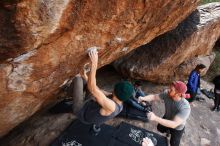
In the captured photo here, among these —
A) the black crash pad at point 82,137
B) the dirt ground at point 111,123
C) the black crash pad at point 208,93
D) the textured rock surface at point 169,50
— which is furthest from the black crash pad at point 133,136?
the black crash pad at point 208,93

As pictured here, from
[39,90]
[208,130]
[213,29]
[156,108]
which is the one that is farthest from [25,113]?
[213,29]

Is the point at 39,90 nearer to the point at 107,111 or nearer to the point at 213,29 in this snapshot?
the point at 107,111

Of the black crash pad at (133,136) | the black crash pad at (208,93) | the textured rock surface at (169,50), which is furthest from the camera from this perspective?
the black crash pad at (208,93)

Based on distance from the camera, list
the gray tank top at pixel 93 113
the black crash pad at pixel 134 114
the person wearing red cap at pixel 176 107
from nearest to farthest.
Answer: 1. the gray tank top at pixel 93 113
2. the person wearing red cap at pixel 176 107
3. the black crash pad at pixel 134 114

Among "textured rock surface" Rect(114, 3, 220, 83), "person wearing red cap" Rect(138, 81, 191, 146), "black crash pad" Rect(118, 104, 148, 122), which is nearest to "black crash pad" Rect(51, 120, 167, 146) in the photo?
"black crash pad" Rect(118, 104, 148, 122)

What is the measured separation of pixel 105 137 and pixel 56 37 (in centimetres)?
272

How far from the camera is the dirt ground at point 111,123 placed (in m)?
7.68

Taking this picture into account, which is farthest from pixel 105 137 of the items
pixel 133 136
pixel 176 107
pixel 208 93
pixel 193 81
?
pixel 208 93

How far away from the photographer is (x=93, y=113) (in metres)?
5.76

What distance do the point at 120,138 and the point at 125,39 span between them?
6.88ft

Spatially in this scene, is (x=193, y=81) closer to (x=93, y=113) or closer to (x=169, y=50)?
(x=169, y=50)

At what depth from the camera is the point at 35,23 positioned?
182 inches

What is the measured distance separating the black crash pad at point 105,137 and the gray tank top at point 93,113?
37.3 inches

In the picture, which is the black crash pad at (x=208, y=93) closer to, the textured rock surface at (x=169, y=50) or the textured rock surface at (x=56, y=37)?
the textured rock surface at (x=169, y=50)
